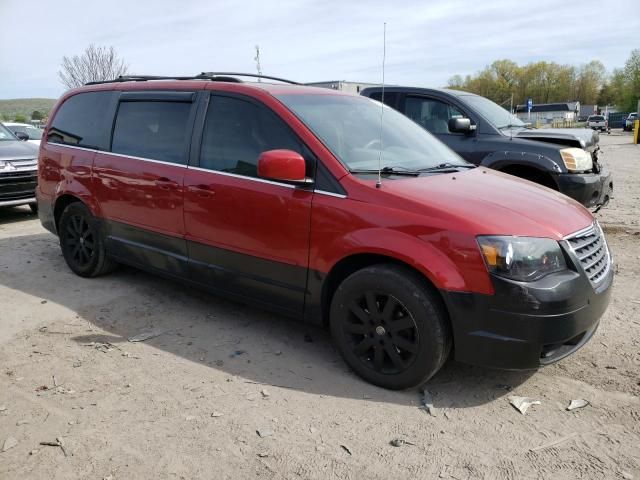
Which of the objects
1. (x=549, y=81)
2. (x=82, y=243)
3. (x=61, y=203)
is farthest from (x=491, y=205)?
(x=549, y=81)

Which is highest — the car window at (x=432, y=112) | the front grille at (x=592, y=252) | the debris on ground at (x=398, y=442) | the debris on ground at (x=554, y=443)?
the car window at (x=432, y=112)

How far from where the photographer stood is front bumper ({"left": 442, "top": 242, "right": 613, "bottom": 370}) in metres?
2.87

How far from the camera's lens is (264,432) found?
291cm

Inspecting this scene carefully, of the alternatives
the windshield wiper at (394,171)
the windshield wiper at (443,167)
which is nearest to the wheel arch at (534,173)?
the windshield wiper at (443,167)

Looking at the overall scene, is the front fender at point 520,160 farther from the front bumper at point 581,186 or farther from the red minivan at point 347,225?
the red minivan at point 347,225

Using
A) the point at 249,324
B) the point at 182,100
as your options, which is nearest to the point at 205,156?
the point at 182,100

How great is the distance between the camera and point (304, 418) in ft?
10.00

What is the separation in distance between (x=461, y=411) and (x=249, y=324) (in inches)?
74.5

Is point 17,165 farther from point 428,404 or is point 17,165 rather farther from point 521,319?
point 521,319

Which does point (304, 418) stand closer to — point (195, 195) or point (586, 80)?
point (195, 195)

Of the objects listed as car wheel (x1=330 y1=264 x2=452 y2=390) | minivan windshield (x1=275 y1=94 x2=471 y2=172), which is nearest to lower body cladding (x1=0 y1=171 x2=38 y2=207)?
minivan windshield (x1=275 y1=94 x2=471 y2=172)

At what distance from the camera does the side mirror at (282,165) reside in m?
3.35

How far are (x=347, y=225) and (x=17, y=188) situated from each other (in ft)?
23.3

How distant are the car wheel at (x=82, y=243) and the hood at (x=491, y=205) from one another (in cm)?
319
